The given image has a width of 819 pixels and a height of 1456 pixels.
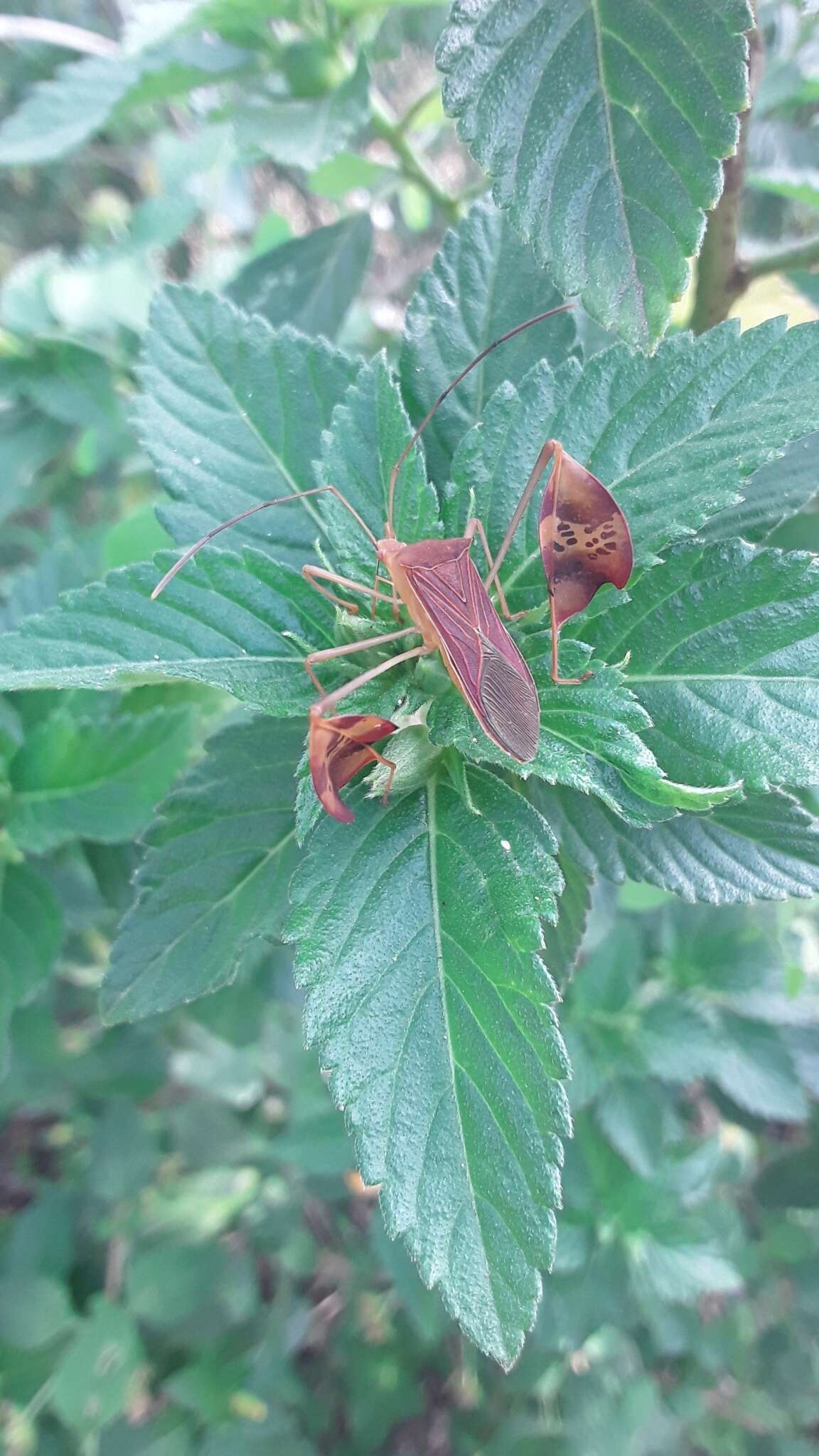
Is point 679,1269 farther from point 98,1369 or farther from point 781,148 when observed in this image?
point 781,148

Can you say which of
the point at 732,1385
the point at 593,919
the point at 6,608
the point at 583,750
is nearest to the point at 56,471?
the point at 6,608

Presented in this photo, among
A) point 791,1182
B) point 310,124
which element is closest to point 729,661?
point 310,124

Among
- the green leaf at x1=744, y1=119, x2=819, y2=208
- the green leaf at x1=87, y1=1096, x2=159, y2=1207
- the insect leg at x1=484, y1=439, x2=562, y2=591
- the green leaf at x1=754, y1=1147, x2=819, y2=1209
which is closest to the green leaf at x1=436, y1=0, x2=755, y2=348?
the insect leg at x1=484, y1=439, x2=562, y2=591

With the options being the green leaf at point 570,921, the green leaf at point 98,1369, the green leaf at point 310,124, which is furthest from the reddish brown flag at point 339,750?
the green leaf at point 98,1369

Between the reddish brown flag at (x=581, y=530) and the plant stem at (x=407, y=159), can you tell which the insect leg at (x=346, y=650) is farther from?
the plant stem at (x=407, y=159)

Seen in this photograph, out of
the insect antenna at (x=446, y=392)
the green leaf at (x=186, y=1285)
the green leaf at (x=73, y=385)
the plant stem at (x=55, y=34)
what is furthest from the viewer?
the green leaf at (x=186, y=1285)

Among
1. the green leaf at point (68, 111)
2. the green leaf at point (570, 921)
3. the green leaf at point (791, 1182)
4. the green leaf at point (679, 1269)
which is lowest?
the green leaf at point (791, 1182)

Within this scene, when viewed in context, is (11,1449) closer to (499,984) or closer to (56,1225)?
(56,1225)
